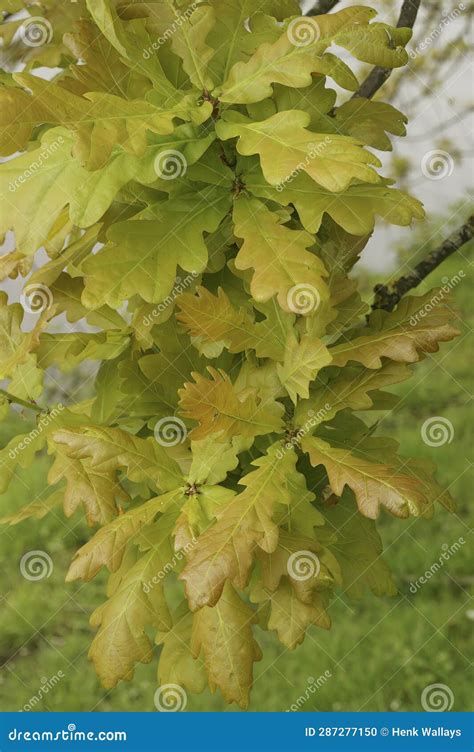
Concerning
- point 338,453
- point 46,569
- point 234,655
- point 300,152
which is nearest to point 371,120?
point 300,152

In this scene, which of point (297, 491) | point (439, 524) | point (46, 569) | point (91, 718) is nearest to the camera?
point (297, 491)

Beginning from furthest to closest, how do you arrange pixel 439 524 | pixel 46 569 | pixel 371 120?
pixel 439 524
pixel 46 569
pixel 371 120

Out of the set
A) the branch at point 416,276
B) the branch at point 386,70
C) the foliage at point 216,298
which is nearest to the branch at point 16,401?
the foliage at point 216,298

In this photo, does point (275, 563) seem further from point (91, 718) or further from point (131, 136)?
point (91, 718)

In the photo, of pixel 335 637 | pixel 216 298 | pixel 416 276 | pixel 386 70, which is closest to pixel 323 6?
pixel 386 70

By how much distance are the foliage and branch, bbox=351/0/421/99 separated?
34 centimetres

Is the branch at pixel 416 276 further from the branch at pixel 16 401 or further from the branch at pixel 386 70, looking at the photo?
the branch at pixel 16 401

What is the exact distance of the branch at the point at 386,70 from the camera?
4.53ft

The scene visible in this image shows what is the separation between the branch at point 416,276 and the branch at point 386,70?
9.6 inches

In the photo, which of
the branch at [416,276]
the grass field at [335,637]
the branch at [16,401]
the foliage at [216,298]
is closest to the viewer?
the foliage at [216,298]

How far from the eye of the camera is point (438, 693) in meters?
2.13

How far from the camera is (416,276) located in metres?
1.40

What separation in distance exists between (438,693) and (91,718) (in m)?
0.82

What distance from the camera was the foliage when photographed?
0.88 metres
